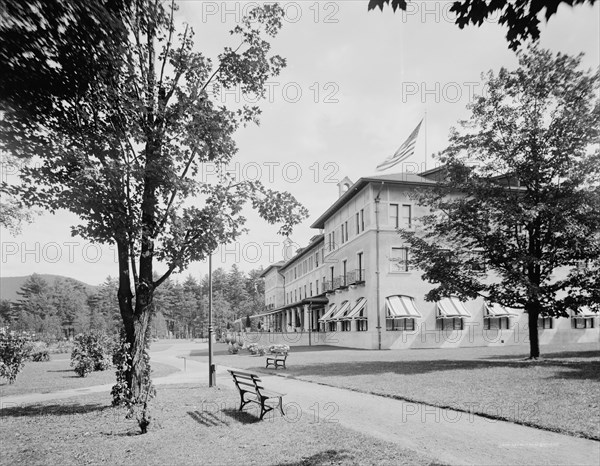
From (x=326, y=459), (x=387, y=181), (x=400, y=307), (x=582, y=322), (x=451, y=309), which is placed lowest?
(x=582, y=322)

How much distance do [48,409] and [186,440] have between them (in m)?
5.58

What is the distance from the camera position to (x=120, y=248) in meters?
10.7

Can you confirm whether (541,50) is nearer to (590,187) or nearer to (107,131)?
(590,187)

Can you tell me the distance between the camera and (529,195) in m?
18.7

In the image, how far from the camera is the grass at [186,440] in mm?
6270

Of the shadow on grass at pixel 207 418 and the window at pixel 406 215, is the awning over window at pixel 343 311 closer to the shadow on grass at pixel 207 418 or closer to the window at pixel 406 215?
the window at pixel 406 215

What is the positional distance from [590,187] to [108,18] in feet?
60.1

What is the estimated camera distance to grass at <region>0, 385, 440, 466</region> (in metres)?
6.27

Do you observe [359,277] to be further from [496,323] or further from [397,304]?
[496,323]

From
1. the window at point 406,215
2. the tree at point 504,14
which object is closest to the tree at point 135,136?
the tree at point 504,14

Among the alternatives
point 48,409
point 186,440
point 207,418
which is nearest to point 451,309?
point 207,418

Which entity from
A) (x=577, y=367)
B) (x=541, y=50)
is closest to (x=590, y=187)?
(x=541, y=50)

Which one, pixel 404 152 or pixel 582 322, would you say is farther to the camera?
pixel 582 322

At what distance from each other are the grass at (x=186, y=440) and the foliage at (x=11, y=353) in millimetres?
7566
